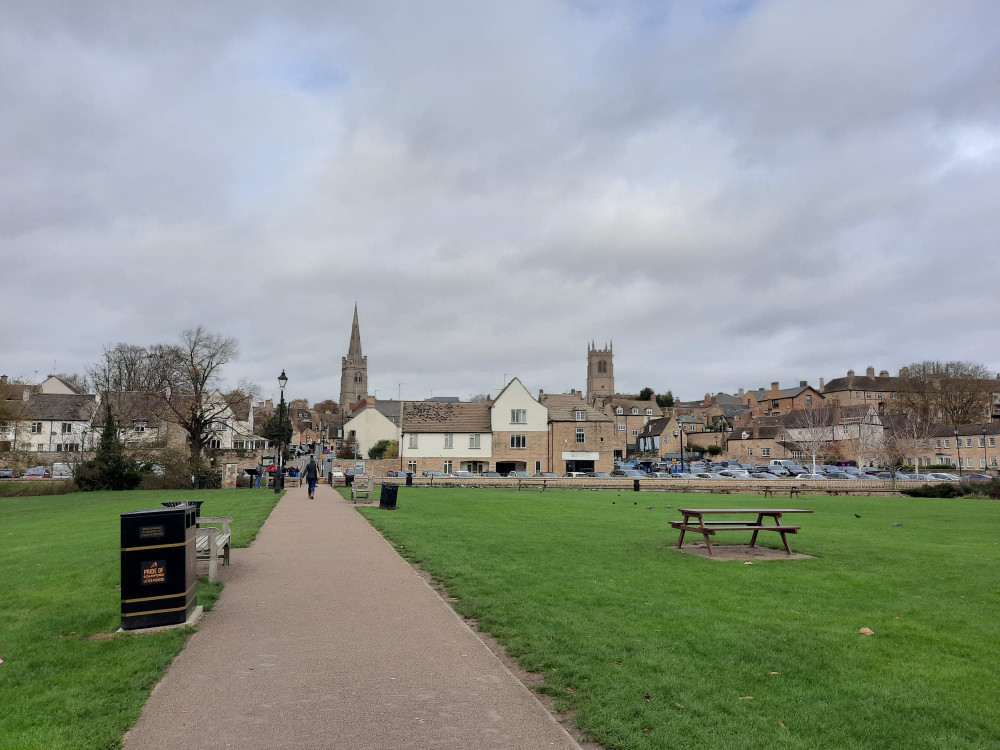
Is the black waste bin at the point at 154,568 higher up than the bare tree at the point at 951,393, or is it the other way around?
the bare tree at the point at 951,393

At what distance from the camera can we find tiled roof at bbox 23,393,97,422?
81.1 m

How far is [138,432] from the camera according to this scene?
2440 inches

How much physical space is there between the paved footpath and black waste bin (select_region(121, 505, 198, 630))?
48cm

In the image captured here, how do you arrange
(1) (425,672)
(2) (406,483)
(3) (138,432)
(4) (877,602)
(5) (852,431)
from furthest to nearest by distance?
(5) (852,431) < (3) (138,432) < (2) (406,483) < (4) (877,602) < (1) (425,672)

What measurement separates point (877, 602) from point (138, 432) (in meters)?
63.9

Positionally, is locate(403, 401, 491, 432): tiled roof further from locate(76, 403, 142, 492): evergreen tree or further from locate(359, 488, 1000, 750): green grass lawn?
locate(359, 488, 1000, 750): green grass lawn

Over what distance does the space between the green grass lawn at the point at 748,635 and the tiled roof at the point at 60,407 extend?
8042 cm

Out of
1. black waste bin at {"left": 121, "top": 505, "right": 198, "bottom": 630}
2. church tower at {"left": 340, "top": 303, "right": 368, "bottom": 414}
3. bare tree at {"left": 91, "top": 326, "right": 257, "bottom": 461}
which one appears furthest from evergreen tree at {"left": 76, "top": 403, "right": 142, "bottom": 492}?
church tower at {"left": 340, "top": 303, "right": 368, "bottom": 414}

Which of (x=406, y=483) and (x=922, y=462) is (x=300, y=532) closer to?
(x=406, y=483)

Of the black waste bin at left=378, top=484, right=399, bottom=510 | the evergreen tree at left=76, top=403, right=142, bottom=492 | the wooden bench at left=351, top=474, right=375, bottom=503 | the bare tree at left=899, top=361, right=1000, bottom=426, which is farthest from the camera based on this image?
the bare tree at left=899, top=361, right=1000, bottom=426

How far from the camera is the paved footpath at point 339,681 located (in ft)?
15.8

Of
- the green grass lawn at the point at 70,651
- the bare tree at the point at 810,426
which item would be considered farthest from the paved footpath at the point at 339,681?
the bare tree at the point at 810,426

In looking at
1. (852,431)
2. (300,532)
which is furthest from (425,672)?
(852,431)

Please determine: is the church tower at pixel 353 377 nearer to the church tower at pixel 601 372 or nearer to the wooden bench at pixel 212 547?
the church tower at pixel 601 372
